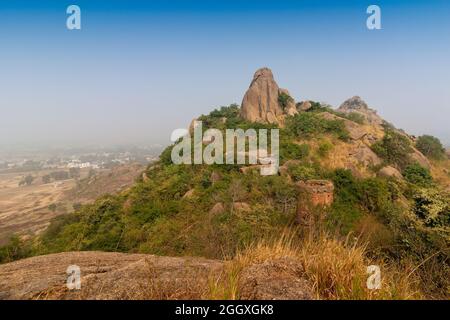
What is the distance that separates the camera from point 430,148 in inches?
1342

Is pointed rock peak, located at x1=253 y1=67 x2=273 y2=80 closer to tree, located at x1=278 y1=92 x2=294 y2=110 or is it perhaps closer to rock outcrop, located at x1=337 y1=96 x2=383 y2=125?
tree, located at x1=278 y1=92 x2=294 y2=110

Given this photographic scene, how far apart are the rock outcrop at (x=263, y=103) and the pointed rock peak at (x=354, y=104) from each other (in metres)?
30.3

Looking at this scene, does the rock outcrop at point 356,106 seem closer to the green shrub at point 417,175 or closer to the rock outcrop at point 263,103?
the rock outcrop at point 263,103

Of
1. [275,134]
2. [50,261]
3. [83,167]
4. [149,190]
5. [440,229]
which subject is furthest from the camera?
[83,167]

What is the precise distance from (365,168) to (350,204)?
25.2ft

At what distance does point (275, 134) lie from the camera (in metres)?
27.9

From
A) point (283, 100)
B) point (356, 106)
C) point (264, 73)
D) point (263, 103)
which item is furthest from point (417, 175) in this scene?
point (356, 106)

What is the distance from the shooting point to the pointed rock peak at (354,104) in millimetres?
57131

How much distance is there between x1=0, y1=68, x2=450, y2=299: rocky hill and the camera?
266 cm

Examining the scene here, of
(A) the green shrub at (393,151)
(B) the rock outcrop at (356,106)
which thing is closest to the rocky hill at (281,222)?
(A) the green shrub at (393,151)
